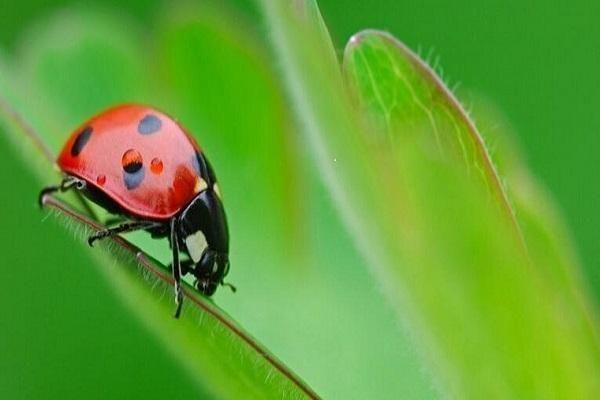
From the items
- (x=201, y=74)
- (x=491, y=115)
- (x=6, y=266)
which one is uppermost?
(x=201, y=74)

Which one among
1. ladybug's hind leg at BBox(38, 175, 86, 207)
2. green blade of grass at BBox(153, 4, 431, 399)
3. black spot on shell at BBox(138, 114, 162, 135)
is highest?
black spot on shell at BBox(138, 114, 162, 135)

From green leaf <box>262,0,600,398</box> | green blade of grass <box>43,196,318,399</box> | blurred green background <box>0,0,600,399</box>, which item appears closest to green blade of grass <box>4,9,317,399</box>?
green blade of grass <box>43,196,318,399</box>

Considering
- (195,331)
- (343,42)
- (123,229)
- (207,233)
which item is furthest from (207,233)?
(343,42)

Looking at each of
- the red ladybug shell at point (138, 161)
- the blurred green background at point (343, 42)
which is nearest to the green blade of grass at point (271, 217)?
the red ladybug shell at point (138, 161)

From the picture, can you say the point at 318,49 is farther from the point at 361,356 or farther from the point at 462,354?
the point at 361,356

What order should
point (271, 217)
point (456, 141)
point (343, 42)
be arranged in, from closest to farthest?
point (456, 141) < point (271, 217) < point (343, 42)

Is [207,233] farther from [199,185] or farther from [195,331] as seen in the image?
[195,331]

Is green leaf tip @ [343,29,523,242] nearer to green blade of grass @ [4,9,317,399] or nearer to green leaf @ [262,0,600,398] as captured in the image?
green leaf @ [262,0,600,398]

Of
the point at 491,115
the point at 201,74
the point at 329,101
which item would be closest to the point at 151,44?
the point at 201,74
